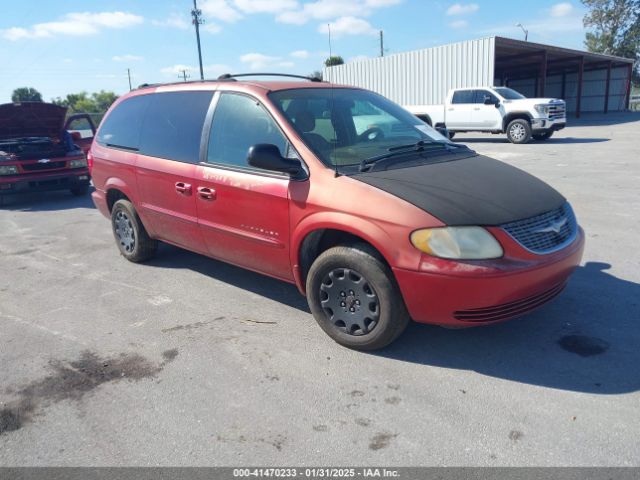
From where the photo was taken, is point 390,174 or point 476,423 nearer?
point 476,423

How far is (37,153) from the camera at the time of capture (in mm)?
9930

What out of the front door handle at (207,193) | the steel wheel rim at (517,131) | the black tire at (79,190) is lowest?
the black tire at (79,190)

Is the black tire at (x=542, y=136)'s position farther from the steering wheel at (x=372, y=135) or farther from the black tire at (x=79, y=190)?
the steering wheel at (x=372, y=135)

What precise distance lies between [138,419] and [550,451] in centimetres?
215

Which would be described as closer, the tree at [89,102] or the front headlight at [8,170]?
the front headlight at [8,170]

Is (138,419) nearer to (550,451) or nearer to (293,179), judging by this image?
(293,179)

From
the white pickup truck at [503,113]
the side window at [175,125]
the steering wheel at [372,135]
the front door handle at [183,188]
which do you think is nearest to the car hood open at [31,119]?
the side window at [175,125]

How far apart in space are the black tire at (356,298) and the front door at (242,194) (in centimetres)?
39

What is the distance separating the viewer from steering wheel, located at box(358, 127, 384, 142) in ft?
13.2

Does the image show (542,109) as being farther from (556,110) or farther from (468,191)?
(468,191)

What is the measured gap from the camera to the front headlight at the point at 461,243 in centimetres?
288

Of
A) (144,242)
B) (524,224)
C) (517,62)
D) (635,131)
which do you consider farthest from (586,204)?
(517,62)

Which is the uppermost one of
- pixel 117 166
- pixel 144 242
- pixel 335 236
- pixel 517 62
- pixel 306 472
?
pixel 517 62

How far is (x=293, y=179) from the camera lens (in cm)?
350
